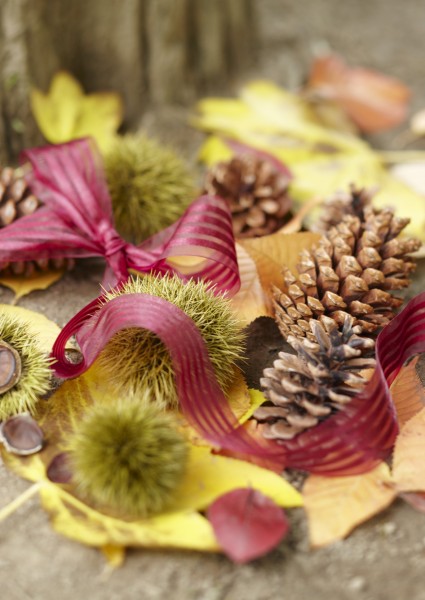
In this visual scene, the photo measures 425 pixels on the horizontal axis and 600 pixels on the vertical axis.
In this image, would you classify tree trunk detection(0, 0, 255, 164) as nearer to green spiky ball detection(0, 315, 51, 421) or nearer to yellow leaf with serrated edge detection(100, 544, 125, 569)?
green spiky ball detection(0, 315, 51, 421)

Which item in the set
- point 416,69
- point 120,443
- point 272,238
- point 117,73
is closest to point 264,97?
point 117,73

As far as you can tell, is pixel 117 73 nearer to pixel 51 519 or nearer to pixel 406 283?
pixel 406 283

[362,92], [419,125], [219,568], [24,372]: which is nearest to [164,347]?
[24,372]

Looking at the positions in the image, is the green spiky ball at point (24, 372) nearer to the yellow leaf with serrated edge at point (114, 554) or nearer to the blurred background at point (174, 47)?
the yellow leaf with serrated edge at point (114, 554)

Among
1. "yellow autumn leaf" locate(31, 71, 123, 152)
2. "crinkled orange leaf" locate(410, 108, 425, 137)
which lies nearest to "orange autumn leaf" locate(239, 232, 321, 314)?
"yellow autumn leaf" locate(31, 71, 123, 152)

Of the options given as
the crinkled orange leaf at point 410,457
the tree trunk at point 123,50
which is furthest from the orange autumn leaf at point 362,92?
the crinkled orange leaf at point 410,457

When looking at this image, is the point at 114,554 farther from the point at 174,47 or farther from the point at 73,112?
the point at 174,47

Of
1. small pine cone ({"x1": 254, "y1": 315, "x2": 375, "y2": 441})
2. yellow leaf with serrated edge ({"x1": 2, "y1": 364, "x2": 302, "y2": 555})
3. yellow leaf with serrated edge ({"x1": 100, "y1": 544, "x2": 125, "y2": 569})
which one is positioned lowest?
yellow leaf with serrated edge ({"x1": 100, "y1": 544, "x2": 125, "y2": 569})
